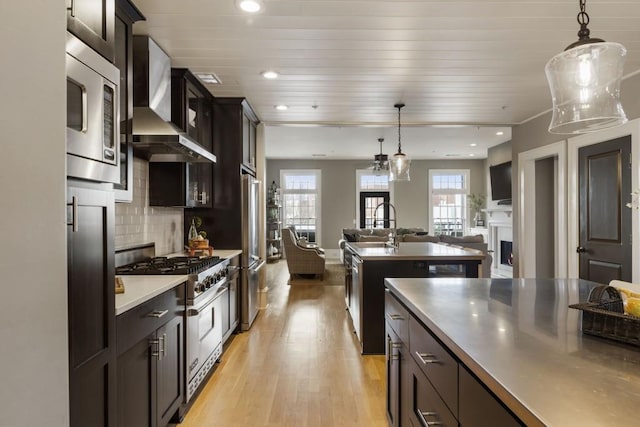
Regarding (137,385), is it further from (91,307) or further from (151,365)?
(91,307)

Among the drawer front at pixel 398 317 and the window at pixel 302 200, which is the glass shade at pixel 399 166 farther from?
the window at pixel 302 200

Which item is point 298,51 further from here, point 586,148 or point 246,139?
point 586,148

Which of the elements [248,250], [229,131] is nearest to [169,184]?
[229,131]

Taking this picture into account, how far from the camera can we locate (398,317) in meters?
1.76

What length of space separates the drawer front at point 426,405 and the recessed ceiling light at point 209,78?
115 inches

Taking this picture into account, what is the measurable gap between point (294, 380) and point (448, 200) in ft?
29.7

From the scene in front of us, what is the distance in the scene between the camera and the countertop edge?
26.4 inches

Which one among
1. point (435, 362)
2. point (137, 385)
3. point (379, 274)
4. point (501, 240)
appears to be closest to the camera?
point (435, 362)

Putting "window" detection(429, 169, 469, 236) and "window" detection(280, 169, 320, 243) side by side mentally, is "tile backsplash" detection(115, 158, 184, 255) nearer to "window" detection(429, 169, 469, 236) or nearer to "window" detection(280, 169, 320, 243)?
"window" detection(280, 169, 320, 243)

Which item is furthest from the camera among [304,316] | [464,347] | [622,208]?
[304,316]

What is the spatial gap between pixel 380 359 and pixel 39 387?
2.81 m

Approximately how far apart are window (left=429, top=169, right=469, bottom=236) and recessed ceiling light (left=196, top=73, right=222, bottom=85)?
8385 mm

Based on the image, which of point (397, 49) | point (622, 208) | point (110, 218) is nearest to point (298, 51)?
point (397, 49)

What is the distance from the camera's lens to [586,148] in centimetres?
399
